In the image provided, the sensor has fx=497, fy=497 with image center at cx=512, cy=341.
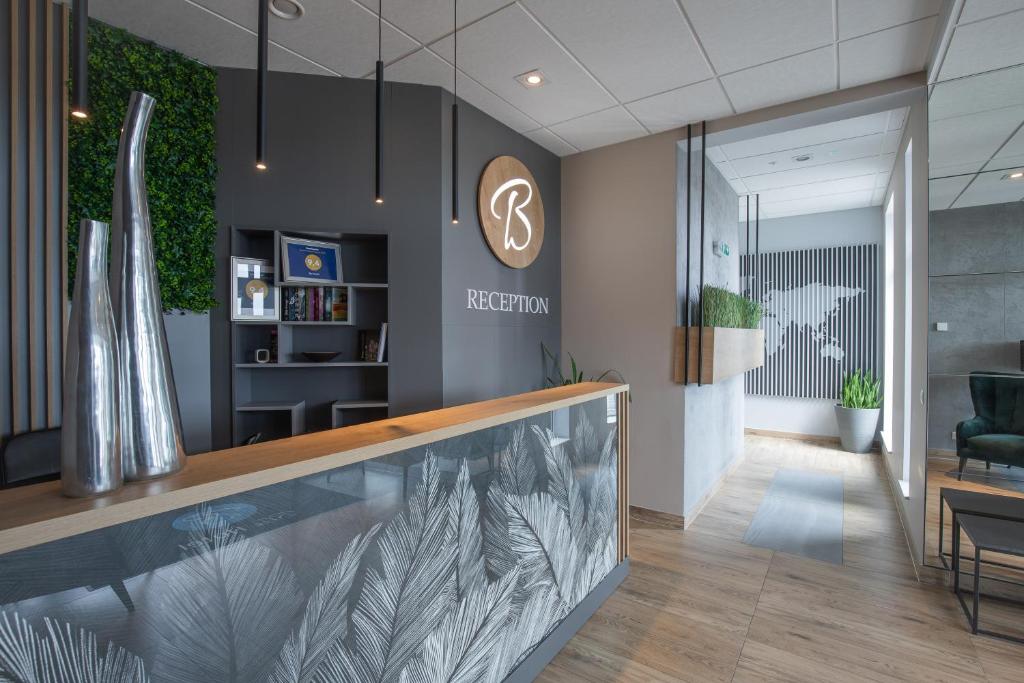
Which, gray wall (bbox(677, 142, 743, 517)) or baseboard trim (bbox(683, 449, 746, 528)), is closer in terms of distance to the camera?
baseboard trim (bbox(683, 449, 746, 528))

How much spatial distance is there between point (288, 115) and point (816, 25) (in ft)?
10.2

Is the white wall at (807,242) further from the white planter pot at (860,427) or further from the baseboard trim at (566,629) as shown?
the baseboard trim at (566,629)

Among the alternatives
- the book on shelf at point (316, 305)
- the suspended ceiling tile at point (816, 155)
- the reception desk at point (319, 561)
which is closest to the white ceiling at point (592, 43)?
the suspended ceiling tile at point (816, 155)

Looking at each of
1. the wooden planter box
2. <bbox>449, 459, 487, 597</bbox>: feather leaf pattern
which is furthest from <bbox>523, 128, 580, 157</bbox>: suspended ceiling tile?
<bbox>449, 459, 487, 597</bbox>: feather leaf pattern

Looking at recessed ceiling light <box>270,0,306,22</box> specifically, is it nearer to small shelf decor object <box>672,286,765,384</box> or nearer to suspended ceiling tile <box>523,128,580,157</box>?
suspended ceiling tile <box>523,128,580,157</box>

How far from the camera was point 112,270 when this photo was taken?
105 cm

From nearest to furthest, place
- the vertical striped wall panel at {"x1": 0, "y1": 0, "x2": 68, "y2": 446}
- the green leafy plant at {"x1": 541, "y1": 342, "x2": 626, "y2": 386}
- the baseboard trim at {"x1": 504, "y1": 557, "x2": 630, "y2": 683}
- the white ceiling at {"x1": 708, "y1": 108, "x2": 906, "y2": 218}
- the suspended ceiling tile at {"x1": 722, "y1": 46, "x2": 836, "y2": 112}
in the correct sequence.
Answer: the baseboard trim at {"x1": 504, "y1": 557, "x2": 630, "y2": 683} → the vertical striped wall panel at {"x1": 0, "y1": 0, "x2": 68, "y2": 446} → the suspended ceiling tile at {"x1": 722, "y1": 46, "x2": 836, "y2": 112} → the white ceiling at {"x1": 708, "y1": 108, "x2": 906, "y2": 218} → the green leafy plant at {"x1": 541, "y1": 342, "x2": 626, "y2": 386}

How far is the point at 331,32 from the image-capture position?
275 centimetres

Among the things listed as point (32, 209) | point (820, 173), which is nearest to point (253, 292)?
point (32, 209)

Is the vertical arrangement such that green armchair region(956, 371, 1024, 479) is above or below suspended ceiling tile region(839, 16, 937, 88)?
below

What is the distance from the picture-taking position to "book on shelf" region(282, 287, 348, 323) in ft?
10.7

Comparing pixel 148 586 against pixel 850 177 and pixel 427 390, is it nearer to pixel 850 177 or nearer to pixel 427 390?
pixel 427 390

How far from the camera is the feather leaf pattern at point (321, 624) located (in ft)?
4.00

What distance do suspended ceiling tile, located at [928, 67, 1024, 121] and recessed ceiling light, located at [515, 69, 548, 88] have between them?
2280 millimetres
